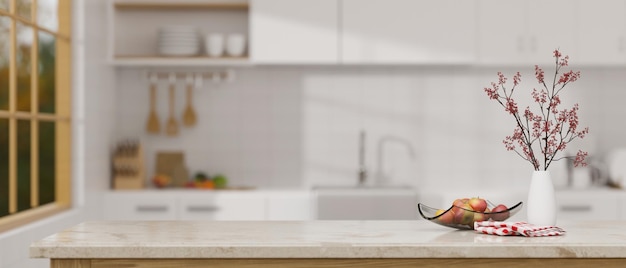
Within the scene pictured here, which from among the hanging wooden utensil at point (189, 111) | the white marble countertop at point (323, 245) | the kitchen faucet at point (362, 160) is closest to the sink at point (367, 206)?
the kitchen faucet at point (362, 160)

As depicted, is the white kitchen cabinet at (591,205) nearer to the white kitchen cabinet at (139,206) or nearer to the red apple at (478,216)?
the white kitchen cabinet at (139,206)

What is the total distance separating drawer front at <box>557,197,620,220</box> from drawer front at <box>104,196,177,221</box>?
7.62 feet

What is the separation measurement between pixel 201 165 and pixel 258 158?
38 cm

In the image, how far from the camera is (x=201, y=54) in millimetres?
5438

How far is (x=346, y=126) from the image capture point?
18.0 feet

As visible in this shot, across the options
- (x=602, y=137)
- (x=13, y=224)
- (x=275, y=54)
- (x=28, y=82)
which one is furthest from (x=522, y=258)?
(x=28, y=82)

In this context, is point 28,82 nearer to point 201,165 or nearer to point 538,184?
point 201,165

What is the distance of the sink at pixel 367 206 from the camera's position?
4.84 metres

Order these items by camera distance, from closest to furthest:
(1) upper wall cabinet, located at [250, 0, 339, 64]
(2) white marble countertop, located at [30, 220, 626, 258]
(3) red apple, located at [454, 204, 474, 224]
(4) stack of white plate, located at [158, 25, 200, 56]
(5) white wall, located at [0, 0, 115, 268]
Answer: (2) white marble countertop, located at [30, 220, 626, 258] → (3) red apple, located at [454, 204, 474, 224] → (5) white wall, located at [0, 0, 115, 268] → (1) upper wall cabinet, located at [250, 0, 339, 64] → (4) stack of white plate, located at [158, 25, 200, 56]

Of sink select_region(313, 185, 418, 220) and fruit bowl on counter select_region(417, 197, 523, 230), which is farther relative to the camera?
sink select_region(313, 185, 418, 220)

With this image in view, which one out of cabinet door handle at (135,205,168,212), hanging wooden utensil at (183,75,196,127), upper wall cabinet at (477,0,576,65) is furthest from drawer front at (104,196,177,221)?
upper wall cabinet at (477,0,576,65)

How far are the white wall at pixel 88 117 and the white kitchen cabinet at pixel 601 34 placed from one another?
9.51 feet

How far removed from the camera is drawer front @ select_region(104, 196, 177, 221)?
5.02 metres

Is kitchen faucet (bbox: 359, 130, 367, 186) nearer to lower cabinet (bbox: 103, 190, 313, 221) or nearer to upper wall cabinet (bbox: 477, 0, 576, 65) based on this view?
lower cabinet (bbox: 103, 190, 313, 221)
